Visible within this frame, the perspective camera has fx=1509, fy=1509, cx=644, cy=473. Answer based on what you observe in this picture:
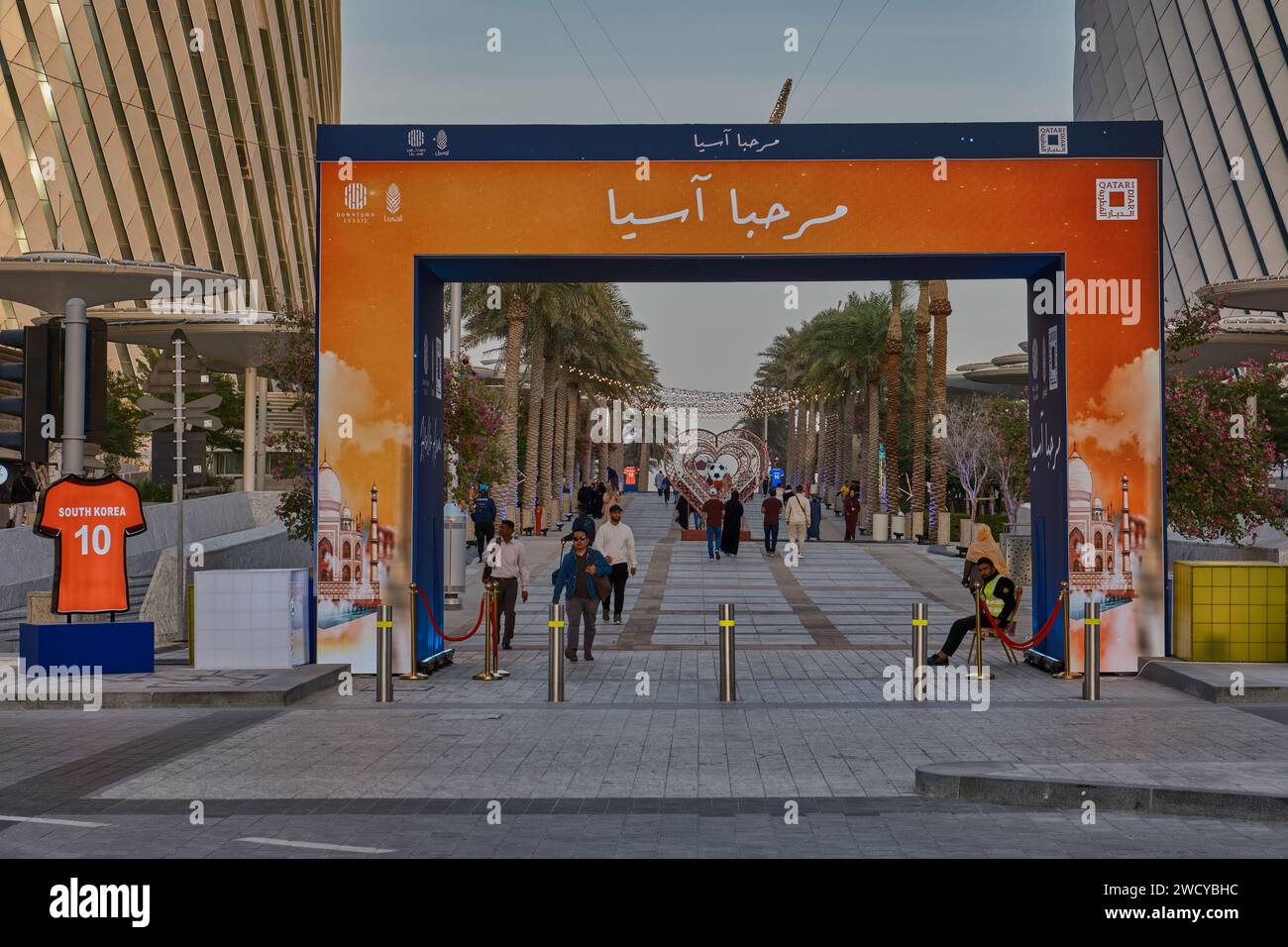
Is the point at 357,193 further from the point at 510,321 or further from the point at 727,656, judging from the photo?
the point at 510,321

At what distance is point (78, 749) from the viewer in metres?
11.5

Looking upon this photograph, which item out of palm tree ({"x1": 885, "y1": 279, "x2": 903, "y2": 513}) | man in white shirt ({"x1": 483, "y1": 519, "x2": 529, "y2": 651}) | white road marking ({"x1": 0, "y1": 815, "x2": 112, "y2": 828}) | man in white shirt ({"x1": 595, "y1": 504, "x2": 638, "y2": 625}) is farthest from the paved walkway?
palm tree ({"x1": 885, "y1": 279, "x2": 903, "y2": 513})

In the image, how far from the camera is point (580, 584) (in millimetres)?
17719

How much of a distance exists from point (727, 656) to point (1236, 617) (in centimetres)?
589

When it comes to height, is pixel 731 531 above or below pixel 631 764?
above

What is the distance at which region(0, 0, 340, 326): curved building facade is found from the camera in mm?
63219

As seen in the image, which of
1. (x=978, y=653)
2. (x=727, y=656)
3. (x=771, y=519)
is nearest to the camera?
(x=727, y=656)

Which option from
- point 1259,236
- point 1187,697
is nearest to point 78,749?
point 1187,697

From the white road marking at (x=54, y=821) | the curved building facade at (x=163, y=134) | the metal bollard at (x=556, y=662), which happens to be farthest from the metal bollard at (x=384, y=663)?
the curved building facade at (x=163, y=134)

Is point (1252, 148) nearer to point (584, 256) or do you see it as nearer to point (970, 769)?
point (584, 256)

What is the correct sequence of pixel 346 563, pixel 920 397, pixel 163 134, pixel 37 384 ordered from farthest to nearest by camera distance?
1. pixel 163 134
2. pixel 920 397
3. pixel 346 563
4. pixel 37 384

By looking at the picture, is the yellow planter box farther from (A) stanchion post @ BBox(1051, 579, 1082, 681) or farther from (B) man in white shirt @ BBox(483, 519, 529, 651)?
(B) man in white shirt @ BBox(483, 519, 529, 651)

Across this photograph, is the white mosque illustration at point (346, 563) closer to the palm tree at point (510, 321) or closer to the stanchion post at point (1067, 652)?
the stanchion post at point (1067, 652)

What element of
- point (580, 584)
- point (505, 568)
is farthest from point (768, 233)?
point (505, 568)
